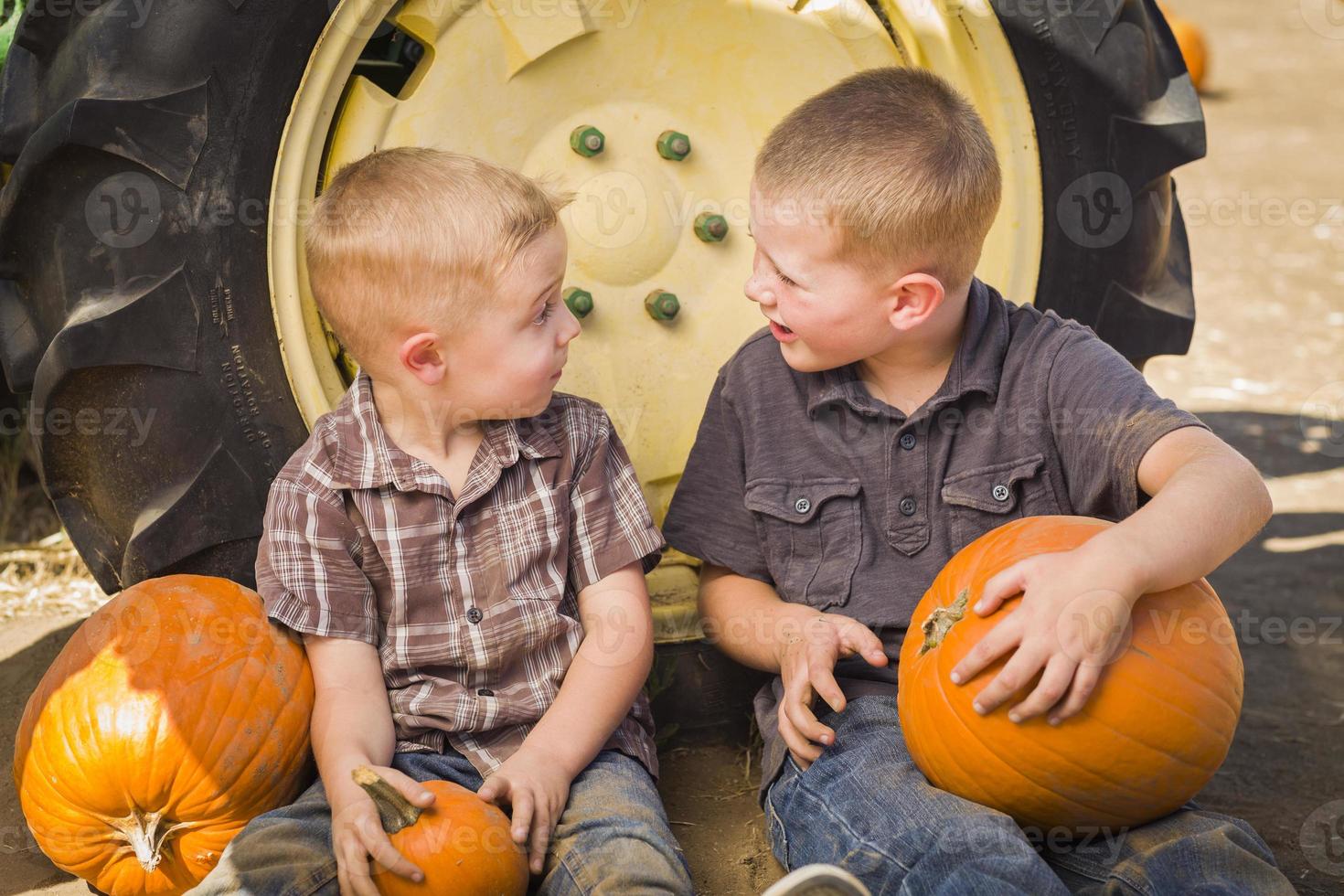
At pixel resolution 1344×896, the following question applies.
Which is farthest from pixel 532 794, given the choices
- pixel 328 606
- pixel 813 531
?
pixel 813 531

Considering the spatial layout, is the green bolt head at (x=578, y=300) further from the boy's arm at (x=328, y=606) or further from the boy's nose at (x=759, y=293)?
the boy's arm at (x=328, y=606)

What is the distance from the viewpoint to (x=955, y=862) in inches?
67.6

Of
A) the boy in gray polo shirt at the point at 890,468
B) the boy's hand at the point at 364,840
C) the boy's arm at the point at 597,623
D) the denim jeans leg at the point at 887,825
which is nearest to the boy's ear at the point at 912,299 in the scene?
the boy in gray polo shirt at the point at 890,468

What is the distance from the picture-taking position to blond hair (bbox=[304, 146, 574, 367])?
1969 millimetres

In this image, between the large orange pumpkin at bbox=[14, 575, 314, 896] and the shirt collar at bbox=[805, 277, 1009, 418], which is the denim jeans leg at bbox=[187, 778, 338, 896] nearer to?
the large orange pumpkin at bbox=[14, 575, 314, 896]

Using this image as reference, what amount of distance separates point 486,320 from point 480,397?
12 cm

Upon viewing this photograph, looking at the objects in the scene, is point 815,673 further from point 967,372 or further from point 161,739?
point 161,739

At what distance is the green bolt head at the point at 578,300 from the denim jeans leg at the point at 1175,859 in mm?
1337

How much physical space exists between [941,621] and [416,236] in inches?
38.3

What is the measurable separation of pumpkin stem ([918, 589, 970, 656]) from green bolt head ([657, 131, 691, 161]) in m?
1.14

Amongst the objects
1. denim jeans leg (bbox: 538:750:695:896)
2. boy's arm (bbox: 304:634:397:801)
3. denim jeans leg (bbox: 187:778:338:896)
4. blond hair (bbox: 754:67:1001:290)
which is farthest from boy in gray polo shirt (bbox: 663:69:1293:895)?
denim jeans leg (bbox: 187:778:338:896)

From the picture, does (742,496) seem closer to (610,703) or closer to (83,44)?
(610,703)

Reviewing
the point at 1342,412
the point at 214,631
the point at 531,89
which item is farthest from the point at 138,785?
the point at 1342,412

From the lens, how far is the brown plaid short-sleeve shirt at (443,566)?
201 centimetres
